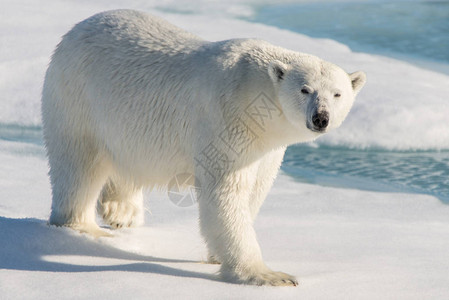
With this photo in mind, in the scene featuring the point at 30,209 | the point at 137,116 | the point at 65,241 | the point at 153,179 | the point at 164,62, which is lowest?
the point at 30,209

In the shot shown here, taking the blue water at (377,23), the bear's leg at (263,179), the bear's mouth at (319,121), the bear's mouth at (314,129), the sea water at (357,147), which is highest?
the bear's mouth at (319,121)

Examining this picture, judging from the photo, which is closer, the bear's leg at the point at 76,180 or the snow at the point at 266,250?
the snow at the point at 266,250

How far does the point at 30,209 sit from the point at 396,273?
9.07 feet

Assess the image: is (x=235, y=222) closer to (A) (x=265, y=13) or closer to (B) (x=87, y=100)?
(B) (x=87, y=100)

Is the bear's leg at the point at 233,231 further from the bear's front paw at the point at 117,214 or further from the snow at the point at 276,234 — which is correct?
the bear's front paw at the point at 117,214

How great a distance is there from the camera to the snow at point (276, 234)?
3297 mm

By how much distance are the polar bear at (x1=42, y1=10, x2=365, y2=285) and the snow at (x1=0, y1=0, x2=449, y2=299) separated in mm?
255

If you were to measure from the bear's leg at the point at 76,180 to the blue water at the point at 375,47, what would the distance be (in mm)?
2568

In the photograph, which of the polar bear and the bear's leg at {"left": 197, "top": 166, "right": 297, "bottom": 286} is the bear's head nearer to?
the polar bear

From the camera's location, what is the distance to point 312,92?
320cm

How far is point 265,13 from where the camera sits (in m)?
14.6

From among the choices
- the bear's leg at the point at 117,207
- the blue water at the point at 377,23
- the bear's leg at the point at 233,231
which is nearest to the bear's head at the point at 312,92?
the bear's leg at the point at 233,231

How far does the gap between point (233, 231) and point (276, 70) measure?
833 mm

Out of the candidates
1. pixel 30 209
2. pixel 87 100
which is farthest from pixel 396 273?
pixel 30 209
